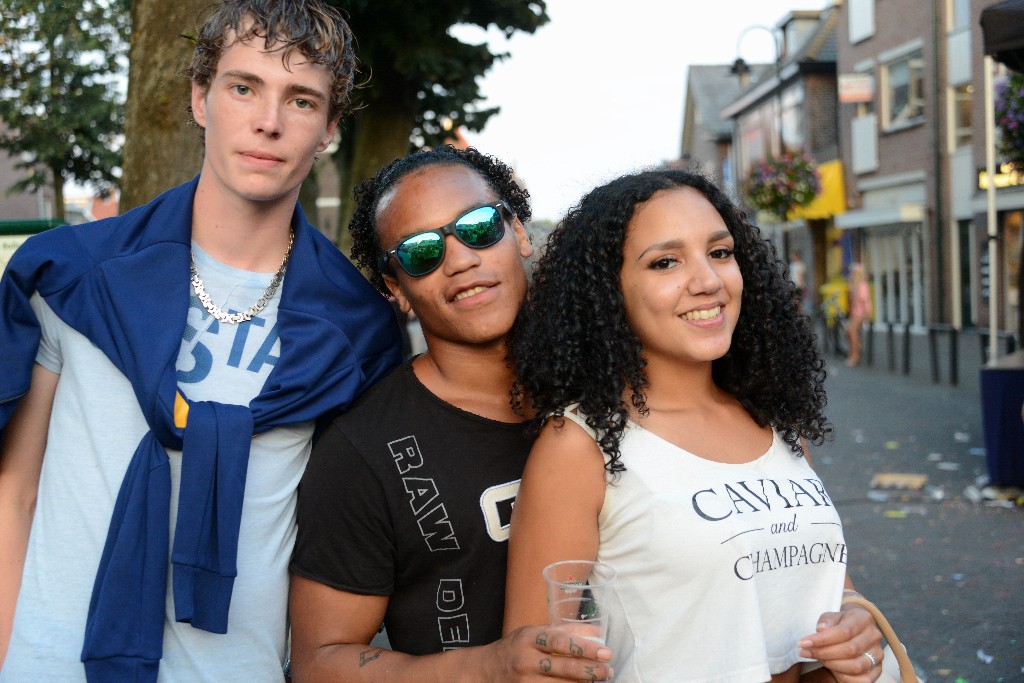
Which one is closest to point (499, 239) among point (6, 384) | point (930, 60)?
point (6, 384)

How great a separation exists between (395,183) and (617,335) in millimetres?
765

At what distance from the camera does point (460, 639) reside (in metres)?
2.30

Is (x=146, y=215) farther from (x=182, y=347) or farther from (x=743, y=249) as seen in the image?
(x=743, y=249)

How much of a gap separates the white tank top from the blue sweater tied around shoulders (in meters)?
0.71

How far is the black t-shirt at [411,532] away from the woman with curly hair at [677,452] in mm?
160

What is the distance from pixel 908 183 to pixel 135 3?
25.6m

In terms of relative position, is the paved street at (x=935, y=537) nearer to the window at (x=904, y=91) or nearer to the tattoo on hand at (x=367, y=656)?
the tattoo on hand at (x=367, y=656)

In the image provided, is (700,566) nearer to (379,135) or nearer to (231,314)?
(231,314)

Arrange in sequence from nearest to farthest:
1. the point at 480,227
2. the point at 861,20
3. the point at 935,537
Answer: the point at 480,227, the point at 935,537, the point at 861,20

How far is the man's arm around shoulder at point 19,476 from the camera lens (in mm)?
2299

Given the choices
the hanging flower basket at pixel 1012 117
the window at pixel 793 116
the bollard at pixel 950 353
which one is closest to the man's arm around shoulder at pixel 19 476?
the hanging flower basket at pixel 1012 117

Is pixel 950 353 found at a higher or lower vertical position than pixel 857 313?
lower

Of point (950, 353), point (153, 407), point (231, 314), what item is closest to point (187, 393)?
point (153, 407)

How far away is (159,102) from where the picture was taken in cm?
446
